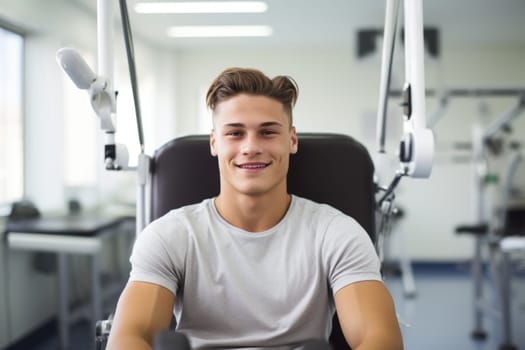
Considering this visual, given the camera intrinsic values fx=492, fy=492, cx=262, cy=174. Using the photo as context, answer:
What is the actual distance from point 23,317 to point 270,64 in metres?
3.62

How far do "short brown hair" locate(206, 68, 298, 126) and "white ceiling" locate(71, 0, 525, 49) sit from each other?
2.78 metres

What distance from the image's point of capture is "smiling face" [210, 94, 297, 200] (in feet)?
3.59

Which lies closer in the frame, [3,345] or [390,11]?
[390,11]

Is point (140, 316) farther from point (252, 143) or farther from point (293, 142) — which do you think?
point (293, 142)

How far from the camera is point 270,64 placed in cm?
545

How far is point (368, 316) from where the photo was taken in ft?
3.21

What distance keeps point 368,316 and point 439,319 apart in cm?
273

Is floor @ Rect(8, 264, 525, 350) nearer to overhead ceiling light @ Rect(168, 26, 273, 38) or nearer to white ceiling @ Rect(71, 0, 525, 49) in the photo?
white ceiling @ Rect(71, 0, 525, 49)

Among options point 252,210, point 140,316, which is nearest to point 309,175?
point 252,210

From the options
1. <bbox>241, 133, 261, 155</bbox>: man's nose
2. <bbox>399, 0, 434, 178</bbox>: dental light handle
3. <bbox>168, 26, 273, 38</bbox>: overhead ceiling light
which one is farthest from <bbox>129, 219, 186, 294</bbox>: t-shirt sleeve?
<bbox>168, 26, 273, 38</bbox>: overhead ceiling light

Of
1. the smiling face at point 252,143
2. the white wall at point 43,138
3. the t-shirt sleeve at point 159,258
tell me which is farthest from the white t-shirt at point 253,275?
the white wall at point 43,138

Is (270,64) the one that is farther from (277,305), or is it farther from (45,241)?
(277,305)

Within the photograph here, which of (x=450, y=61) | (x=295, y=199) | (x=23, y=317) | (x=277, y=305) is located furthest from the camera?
(x=450, y=61)

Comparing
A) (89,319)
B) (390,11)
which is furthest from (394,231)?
(390,11)
